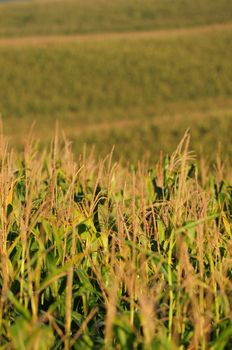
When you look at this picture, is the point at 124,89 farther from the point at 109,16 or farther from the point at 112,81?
the point at 109,16

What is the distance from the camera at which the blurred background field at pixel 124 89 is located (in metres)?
20.9

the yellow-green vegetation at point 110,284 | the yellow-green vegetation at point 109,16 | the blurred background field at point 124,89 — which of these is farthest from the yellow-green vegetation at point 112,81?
the yellow-green vegetation at point 110,284

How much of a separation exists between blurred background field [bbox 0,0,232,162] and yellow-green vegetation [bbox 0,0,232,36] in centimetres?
1290

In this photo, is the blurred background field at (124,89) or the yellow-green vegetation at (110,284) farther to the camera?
the blurred background field at (124,89)

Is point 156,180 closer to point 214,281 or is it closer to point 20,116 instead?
point 214,281

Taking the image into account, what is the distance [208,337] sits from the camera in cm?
273

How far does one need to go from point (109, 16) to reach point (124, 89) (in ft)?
88.3

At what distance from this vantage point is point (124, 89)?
31.3 metres

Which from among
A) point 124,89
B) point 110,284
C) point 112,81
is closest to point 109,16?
point 112,81

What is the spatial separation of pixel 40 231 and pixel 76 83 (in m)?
28.6

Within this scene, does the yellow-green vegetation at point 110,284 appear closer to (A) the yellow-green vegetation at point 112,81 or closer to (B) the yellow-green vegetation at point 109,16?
(A) the yellow-green vegetation at point 112,81

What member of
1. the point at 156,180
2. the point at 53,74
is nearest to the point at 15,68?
the point at 53,74

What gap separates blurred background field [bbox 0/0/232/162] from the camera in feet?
68.5

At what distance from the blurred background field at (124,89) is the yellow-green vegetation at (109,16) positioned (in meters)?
12.9
